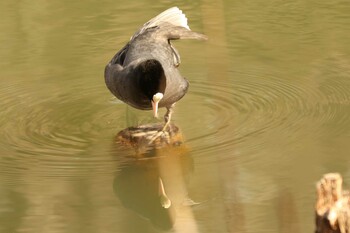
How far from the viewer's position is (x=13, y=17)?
8617 millimetres

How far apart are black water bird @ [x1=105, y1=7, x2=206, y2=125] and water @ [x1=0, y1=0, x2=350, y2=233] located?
256 millimetres

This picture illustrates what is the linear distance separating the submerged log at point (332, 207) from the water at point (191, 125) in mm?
546

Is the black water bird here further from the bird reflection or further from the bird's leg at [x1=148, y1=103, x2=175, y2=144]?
the bird reflection

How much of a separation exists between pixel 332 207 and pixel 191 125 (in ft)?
9.80

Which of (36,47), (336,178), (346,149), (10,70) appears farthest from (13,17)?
(336,178)

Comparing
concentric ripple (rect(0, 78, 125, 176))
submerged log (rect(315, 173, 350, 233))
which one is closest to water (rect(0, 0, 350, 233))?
concentric ripple (rect(0, 78, 125, 176))

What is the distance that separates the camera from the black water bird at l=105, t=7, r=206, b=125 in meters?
5.38

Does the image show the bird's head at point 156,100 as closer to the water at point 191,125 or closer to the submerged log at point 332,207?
the water at point 191,125

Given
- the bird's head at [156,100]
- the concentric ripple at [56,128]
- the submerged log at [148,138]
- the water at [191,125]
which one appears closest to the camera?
the water at [191,125]

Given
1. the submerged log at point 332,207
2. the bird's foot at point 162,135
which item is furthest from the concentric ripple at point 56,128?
the submerged log at point 332,207

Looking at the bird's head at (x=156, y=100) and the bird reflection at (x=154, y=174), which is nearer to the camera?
the bird reflection at (x=154, y=174)

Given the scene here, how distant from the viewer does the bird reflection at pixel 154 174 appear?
194 inches

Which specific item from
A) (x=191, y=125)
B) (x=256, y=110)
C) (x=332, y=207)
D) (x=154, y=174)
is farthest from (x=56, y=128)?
(x=332, y=207)

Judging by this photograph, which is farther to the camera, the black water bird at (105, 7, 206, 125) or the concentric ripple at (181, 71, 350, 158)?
the concentric ripple at (181, 71, 350, 158)
